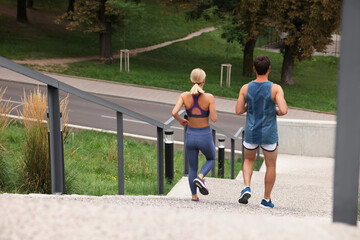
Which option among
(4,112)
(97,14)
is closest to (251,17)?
(97,14)

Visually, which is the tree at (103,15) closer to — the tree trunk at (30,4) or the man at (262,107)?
the tree trunk at (30,4)

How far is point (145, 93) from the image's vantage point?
83.9 ft

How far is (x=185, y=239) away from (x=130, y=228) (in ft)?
1.19

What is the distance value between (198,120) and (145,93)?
19743mm

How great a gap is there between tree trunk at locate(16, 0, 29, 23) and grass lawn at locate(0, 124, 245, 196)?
80.9 ft

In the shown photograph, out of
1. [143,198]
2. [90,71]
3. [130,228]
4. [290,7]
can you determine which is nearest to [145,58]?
[90,71]

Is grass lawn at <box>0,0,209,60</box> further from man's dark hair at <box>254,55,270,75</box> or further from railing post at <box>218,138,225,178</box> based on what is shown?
man's dark hair at <box>254,55,270,75</box>

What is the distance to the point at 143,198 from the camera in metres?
5.66

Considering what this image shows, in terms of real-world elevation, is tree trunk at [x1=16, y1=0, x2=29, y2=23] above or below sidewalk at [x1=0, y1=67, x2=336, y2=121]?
above

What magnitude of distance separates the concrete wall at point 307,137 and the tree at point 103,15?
1333cm

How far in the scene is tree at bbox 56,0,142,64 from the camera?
28.3 m

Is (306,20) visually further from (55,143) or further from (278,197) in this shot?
(55,143)

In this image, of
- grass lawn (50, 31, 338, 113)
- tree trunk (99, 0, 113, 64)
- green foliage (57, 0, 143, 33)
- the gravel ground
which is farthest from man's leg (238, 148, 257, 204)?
tree trunk (99, 0, 113, 64)

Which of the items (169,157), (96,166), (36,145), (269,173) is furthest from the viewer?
(96,166)
